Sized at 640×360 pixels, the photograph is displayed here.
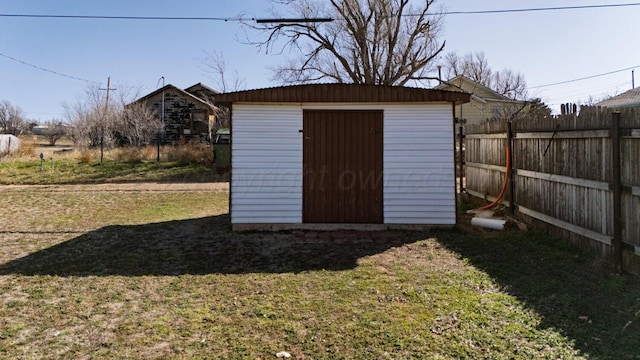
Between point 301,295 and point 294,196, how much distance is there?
9.31 ft

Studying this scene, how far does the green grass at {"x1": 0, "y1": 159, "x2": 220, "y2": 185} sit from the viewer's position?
46.6ft

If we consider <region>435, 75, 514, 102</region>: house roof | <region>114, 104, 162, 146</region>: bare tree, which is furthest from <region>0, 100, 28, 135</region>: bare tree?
<region>435, 75, 514, 102</region>: house roof

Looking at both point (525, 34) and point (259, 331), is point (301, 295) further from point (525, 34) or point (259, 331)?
point (525, 34)

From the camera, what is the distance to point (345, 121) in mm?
6320

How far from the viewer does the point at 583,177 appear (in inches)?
177

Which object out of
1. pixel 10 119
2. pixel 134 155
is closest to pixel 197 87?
pixel 134 155

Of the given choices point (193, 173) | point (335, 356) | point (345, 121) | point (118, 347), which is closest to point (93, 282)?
point (118, 347)

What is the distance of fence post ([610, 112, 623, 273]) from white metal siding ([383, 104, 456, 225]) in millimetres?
2424

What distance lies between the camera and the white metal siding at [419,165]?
622 cm

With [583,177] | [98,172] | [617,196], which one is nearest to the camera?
[617,196]

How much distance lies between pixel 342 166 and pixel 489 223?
2.36m

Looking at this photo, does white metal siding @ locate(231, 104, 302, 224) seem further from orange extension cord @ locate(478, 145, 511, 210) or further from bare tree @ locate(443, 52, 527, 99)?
bare tree @ locate(443, 52, 527, 99)

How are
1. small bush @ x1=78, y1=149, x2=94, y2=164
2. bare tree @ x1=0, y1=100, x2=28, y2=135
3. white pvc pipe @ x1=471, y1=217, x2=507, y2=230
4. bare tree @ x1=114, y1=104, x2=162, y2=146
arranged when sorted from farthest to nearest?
1. bare tree @ x1=0, y1=100, x2=28, y2=135
2. bare tree @ x1=114, y1=104, x2=162, y2=146
3. small bush @ x1=78, y1=149, x2=94, y2=164
4. white pvc pipe @ x1=471, y1=217, x2=507, y2=230

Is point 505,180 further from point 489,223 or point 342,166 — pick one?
point 342,166
